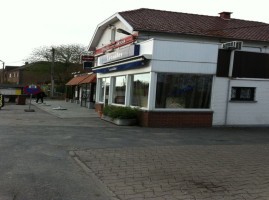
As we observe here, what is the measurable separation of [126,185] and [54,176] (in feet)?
4.34

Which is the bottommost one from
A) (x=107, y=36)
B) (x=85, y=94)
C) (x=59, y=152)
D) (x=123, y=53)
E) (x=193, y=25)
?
(x=59, y=152)

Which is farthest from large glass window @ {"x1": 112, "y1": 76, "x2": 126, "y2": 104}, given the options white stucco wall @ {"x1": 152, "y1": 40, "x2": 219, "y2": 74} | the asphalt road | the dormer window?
the asphalt road

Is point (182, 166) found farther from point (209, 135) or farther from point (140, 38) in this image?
point (140, 38)

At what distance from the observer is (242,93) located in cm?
1453

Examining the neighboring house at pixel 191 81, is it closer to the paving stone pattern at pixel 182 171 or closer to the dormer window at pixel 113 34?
the dormer window at pixel 113 34

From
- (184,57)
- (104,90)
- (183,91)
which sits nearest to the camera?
(184,57)

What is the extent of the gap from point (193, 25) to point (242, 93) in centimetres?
689

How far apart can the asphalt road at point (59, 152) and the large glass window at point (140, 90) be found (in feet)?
8.28

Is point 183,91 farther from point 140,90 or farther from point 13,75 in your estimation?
point 13,75

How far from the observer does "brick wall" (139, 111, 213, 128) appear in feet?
42.3

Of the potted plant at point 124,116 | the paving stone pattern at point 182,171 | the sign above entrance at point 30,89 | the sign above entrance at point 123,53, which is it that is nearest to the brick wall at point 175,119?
the potted plant at point 124,116

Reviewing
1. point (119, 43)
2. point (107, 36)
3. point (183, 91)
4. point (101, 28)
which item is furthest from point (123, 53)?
point (101, 28)

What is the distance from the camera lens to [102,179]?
17.3 feet

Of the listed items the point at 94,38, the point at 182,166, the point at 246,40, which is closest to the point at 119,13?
the point at 94,38
